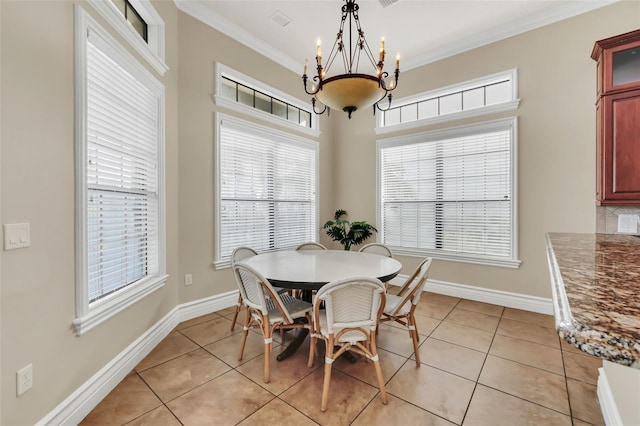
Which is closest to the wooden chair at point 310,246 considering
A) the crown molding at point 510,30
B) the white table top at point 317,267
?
the white table top at point 317,267

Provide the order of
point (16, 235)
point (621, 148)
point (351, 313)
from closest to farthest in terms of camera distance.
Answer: point (16, 235)
point (351, 313)
point (621, 148)

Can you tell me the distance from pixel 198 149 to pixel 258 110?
3.39 feet

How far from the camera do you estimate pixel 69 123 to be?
5.32ft

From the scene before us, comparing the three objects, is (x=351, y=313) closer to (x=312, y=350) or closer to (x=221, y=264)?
(x=312, y=350)

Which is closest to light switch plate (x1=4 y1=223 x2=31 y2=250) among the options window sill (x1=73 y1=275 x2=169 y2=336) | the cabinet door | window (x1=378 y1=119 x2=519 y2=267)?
window sill (x1=73 y1=275 x2=169 y2=336)

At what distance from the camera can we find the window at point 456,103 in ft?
11.7

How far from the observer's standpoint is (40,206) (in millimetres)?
1449

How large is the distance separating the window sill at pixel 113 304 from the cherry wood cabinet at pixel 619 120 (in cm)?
397

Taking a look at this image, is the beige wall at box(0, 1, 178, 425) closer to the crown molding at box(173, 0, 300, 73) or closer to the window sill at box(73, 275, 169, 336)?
the window sill at box(73, 275, 169, 336)

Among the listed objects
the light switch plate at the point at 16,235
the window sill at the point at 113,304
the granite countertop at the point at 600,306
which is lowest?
the window sill at the point at 113,304

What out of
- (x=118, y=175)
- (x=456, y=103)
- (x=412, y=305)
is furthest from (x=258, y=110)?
(x=412, y=305)

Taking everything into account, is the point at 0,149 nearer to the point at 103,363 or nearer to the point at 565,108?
the point at 103,363

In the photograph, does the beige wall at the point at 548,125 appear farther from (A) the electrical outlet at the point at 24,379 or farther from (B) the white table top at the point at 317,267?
(A) the electrical outlet at the point at 24,379

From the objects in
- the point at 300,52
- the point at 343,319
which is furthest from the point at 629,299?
the point at 300,52
